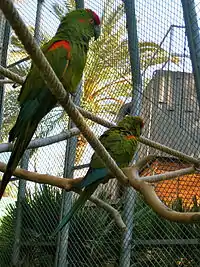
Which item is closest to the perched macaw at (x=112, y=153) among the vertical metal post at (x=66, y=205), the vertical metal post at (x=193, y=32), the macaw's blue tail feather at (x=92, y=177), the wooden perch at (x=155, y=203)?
the macaw's blue tail feather at (x=92, y=177)

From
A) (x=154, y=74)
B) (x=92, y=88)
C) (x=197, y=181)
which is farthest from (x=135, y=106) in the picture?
(x=92, y=88)

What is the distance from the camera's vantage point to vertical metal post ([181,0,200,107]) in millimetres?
1696

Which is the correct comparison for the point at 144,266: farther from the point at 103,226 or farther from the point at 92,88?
the point at 92,88

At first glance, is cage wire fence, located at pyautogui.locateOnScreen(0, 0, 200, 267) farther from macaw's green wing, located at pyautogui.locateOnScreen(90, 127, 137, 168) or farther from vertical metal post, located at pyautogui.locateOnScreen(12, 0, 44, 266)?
macaw's green wing, located at pyautogui.locateOnScreen(90, 127, 137, 168)

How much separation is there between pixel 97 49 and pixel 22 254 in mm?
1326

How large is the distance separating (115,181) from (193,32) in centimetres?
104

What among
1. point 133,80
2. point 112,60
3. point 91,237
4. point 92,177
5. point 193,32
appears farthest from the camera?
point 91,237

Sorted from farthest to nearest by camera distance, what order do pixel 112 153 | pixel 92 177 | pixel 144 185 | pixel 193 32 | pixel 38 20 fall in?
pixel 38 20, pixel 193 32, pixel 112 153, pixel 92 177, pixel 144 185

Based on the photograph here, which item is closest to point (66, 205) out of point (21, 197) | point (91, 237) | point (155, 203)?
point (91, 237)

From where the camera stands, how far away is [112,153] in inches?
63.0

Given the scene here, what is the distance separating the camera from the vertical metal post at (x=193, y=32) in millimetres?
1696

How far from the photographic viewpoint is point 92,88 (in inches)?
125

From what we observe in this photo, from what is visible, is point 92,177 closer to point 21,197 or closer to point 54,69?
point 54,69

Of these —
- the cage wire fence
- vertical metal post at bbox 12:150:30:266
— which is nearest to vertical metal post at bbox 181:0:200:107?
the cage wire fence
